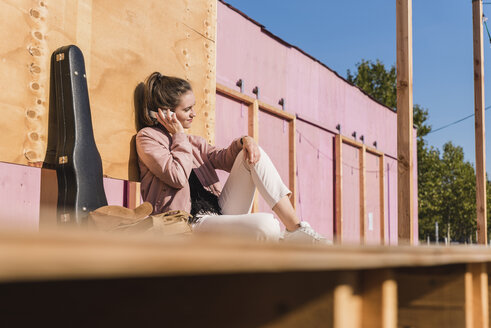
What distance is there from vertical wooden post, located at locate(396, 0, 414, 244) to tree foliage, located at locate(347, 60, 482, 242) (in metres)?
18.8

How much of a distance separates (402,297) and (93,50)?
152 cm

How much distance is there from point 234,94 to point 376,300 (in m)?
4.71

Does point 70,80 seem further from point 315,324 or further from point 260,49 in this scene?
point 260,49

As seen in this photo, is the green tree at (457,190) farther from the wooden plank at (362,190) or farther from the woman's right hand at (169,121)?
the woman's right hand at (169,121)

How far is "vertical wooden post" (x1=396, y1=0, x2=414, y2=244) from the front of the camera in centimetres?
353

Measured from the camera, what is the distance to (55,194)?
73.4 inches

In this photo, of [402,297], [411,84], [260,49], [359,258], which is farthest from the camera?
[260,49]

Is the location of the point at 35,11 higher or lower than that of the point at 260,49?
lower

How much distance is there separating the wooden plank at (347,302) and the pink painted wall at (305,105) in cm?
446

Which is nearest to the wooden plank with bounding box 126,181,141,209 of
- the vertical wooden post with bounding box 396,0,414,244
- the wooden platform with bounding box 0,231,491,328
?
the vertical wooden post with bounding box 396,0,414,244

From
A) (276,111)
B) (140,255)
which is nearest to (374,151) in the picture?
(276,111)

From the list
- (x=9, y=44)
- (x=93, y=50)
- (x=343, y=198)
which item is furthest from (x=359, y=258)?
(x=343, y=198)

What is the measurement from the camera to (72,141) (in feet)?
6.08

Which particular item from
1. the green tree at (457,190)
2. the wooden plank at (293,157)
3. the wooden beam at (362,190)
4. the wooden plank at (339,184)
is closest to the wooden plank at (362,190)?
the wooden beam at (362,190)
